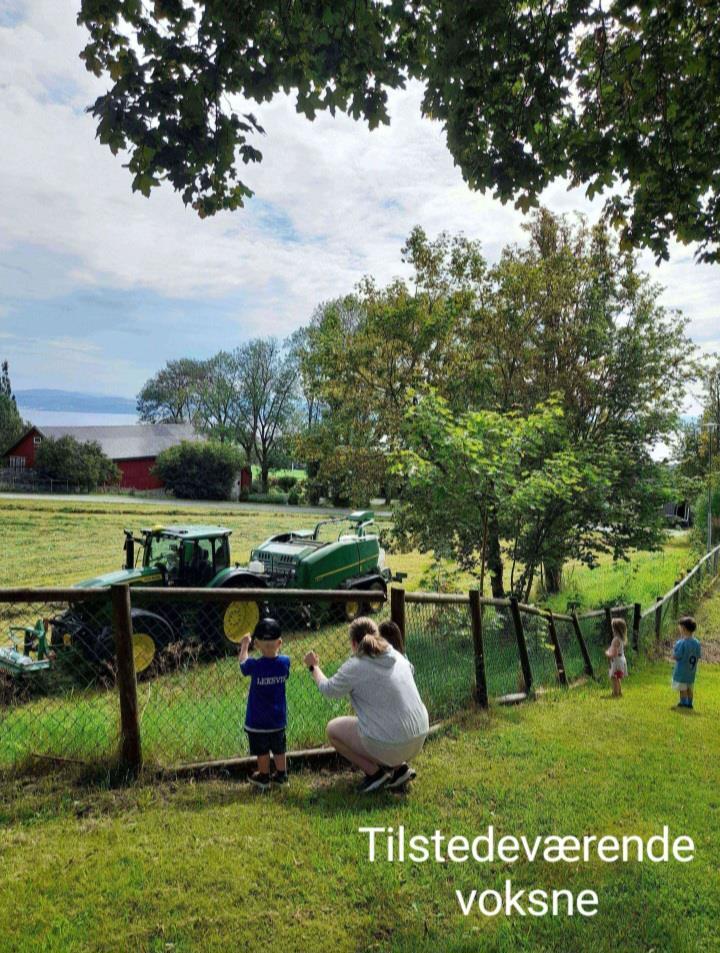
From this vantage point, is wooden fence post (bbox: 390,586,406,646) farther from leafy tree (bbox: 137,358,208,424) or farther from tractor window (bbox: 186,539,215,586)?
leafy tree (bbox: 137,358,208,424)

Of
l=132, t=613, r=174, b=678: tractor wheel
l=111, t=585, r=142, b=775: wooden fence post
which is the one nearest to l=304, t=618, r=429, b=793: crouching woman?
l=111, t=585, r=142, b=775: wooden fence post

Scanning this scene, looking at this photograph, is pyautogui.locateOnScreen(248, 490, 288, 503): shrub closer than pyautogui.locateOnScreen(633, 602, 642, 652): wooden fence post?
No

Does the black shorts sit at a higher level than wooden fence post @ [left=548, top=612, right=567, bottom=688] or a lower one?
higher

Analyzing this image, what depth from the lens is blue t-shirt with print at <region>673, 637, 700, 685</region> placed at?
723 cm

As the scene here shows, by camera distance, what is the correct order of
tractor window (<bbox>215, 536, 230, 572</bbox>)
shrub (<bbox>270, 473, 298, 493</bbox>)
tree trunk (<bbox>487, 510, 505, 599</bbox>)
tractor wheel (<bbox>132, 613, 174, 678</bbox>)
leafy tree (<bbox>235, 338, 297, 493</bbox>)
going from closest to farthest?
tractor wheel (<bbox>132, 613, 174, 678</bbox>), tractor window (<bbox>215, 536, 230, 572</bbox>), tree trunk (<bbox>487, 510, 505, 599</bbox>), shrub (<bbox>270, 473, 298, 493</bbox>), leafy tree (<bbox>235, 338, 297, 493</bbox>)

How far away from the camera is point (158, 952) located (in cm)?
247

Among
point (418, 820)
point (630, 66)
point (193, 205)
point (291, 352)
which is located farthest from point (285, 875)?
point (291, 352)

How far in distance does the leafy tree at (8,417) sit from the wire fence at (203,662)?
3847 cm

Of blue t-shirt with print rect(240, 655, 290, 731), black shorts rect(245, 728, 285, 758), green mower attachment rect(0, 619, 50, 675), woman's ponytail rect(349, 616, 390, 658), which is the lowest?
green mower attachment rect(0, 619, 50, 675)

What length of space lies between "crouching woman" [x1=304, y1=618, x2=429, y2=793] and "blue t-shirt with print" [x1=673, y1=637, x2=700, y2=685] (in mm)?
4631

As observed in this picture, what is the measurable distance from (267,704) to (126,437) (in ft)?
124

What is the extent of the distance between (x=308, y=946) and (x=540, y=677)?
19.5ft

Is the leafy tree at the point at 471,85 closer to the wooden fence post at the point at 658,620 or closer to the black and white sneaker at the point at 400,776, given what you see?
the black and white sneaker at the point at 400,776

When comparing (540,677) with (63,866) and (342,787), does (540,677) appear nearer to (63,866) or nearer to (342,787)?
(342,787)
